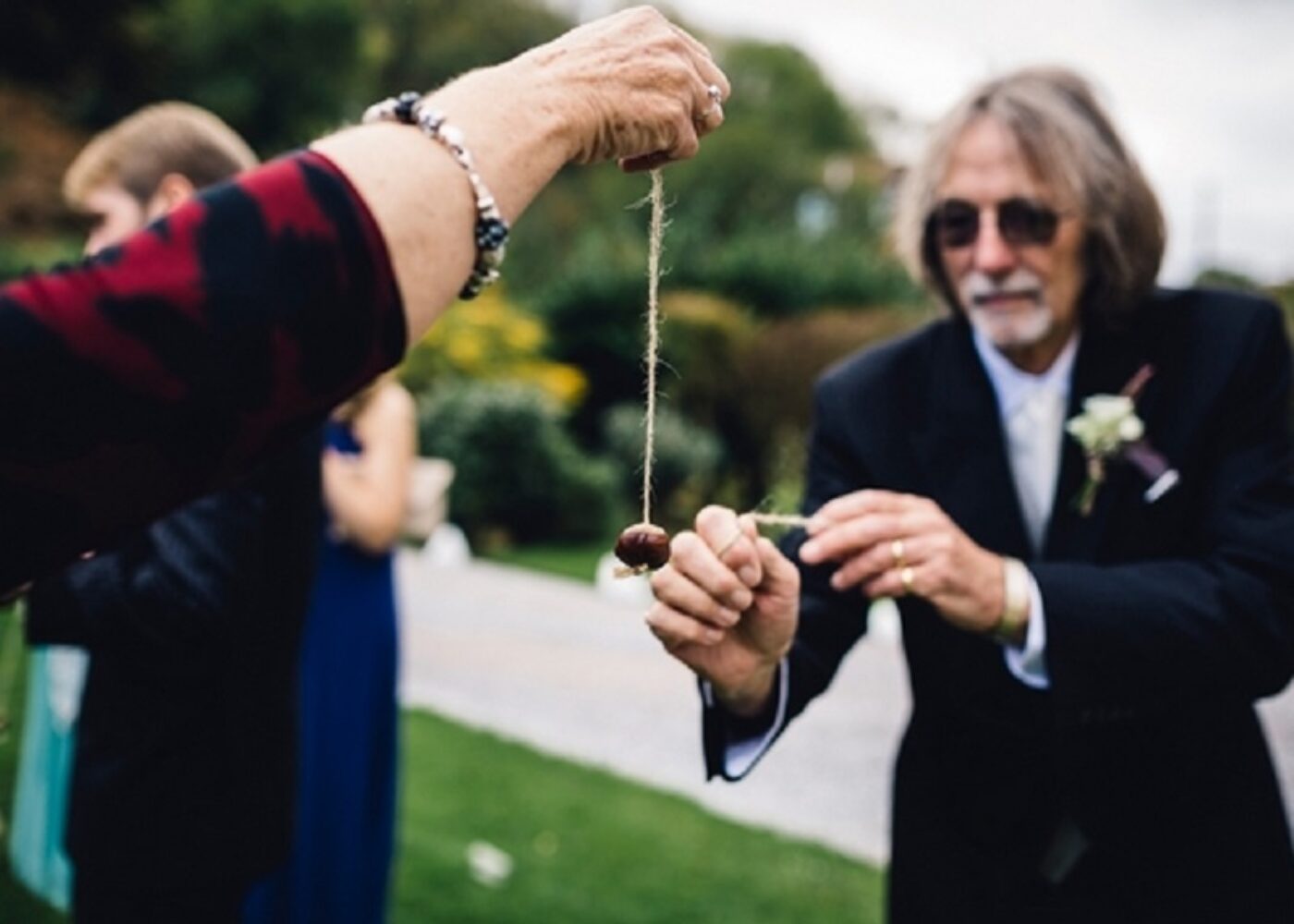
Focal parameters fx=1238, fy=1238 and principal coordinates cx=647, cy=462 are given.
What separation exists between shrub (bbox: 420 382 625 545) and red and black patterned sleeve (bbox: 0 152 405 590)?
14.6 meters

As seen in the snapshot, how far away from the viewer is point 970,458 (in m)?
2.36

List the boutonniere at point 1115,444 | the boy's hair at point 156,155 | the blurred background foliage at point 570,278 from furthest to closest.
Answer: the blurred background foliage at point 570,278
the boy's hair at point 156,155
the boutonniere at point 1115,444

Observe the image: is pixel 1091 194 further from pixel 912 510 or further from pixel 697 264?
pixel 697 264

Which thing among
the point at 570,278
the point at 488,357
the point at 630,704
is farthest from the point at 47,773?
the point at 570,278

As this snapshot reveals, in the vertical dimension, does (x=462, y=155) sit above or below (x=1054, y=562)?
above

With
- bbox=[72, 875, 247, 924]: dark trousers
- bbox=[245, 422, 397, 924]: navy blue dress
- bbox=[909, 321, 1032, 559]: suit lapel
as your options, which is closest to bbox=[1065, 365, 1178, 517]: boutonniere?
bbox=[909, 321, 1032, 559]: suit lapel

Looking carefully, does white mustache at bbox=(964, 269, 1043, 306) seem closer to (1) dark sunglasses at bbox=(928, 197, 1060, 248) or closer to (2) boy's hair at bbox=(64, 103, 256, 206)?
(1) dark sunglasses at bbox=(928, 197, 1060, 248)

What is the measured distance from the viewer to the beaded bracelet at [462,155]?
43.1 inches

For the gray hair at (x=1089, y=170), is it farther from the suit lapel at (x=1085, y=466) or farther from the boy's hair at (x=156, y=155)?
the boy's hair at (x=156, y=155)

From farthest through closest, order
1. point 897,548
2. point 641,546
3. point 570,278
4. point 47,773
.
→ point 570,278 < point 47,773 < point 897,548 < point 641,546

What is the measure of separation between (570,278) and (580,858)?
15.5 meters

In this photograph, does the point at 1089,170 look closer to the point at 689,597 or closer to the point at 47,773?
the point at 689,597

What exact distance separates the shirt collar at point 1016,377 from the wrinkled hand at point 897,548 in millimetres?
587

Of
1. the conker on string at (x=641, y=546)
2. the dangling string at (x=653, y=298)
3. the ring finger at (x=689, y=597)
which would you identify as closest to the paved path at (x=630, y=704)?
the ring finger at (x=689, y=597)
